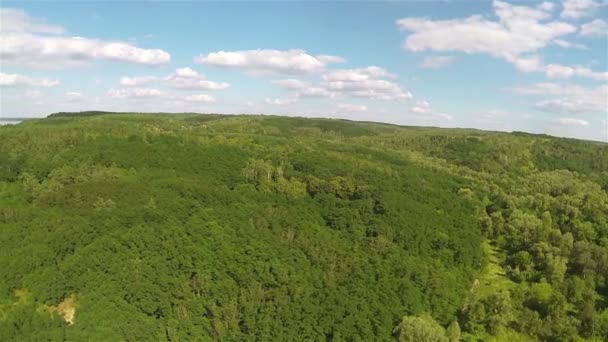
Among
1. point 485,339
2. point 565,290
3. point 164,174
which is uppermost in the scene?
point 164,174

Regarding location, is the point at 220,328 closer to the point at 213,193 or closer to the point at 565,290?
the point at 213,193

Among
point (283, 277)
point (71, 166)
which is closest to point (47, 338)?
point (283, 277)

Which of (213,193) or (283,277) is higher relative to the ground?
(213,193)

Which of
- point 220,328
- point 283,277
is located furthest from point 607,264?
point 220,328

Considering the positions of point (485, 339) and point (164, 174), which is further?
point (164, 174)

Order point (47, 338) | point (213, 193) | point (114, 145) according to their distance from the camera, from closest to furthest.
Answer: point (47, 338), point (213, 193), point (114, 145)

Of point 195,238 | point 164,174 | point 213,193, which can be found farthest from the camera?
point 164,174

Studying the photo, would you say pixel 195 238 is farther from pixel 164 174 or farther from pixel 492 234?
pixel 492 234
